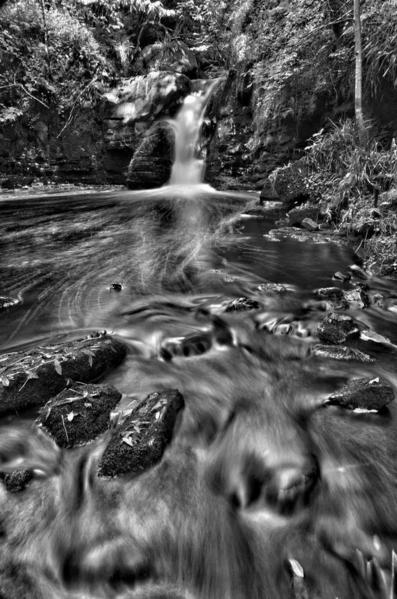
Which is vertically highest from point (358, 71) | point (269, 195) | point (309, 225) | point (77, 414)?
point (358, 71)

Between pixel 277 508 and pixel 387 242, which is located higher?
pixel 387 242

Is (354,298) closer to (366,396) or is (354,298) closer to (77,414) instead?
(366,396)

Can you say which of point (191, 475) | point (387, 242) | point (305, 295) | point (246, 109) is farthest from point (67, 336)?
point (246, 109)

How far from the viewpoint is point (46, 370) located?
8.81 feet

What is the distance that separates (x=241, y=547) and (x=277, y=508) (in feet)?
1.01

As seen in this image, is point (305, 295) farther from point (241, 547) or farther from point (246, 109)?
point (246, 109)

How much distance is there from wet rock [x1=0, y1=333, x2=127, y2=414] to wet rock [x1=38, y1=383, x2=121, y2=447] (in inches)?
5.3

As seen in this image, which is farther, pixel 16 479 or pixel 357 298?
pixel 357 298

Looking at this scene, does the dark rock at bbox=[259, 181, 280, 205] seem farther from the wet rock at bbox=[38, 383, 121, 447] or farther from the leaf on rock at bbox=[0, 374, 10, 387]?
the leaf on rock at bbox=[0, 374, 10, 387]

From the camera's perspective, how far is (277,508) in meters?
2.00

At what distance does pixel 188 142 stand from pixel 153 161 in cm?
151

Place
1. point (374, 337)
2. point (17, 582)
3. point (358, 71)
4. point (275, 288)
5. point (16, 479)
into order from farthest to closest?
1. point (358, 71)
2. point (275, 288)
3. point (374, 337)
4. point (16, 479)
5. point (17, 582)

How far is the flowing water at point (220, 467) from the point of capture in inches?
66.6

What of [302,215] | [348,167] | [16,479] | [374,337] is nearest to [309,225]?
[302,215]
